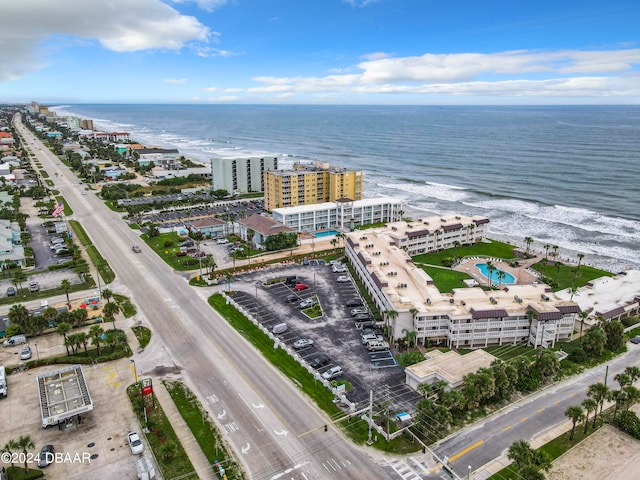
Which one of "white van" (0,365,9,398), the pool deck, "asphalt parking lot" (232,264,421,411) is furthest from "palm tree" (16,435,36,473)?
the pool deck

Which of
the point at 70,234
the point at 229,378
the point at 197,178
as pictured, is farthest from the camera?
the point at 197,178

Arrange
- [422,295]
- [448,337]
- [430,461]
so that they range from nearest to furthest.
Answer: [430,461]
[448,337]
[422,295]

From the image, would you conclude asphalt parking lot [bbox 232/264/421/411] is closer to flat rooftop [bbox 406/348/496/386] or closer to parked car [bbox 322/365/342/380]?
parked car [bbox 322/365/342/380]

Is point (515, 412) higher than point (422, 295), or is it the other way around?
point (422, 295)

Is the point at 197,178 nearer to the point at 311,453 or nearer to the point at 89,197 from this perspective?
the point at 89,197

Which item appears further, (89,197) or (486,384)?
(89,197)

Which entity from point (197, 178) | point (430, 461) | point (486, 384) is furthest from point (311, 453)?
point (197, 178)

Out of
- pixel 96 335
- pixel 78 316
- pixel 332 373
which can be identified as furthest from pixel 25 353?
pixel 332 373
